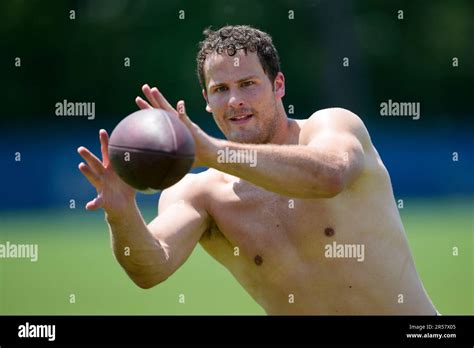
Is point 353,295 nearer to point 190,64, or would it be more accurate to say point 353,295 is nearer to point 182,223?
point 182,223

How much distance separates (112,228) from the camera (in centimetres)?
425

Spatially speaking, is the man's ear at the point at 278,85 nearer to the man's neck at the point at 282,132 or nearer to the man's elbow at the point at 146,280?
the man's neck at the point at 282,132

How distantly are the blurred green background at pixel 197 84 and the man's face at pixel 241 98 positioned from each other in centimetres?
643

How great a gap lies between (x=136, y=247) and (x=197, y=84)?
8.37m

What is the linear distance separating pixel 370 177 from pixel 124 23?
8.55m

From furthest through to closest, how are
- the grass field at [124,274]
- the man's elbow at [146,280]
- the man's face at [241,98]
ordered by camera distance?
the grass field at [124,274], the man's face at [241,98], the man's elbow at [146,280]

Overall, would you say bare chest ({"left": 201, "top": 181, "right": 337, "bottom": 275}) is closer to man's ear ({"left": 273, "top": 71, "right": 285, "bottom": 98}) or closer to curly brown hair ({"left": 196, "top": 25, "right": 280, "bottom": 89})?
man's ear ({"left": 273, "top": 71, "right": 285, "bottom": 98})

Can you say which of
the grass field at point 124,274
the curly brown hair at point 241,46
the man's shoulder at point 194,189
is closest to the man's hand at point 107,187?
the man's shoulder at point 194,189

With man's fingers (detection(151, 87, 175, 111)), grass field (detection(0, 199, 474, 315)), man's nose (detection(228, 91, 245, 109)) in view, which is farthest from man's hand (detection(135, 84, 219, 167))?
grass field (detection(0, 199, 474, 315))

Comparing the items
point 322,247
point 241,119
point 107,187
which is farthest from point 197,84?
point 107,187

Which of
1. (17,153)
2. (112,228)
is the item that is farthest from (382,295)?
(17,153)

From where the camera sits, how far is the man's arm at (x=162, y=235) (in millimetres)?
4258

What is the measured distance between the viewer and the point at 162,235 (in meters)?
4.57

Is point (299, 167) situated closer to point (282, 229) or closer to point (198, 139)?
point (198, 139)
